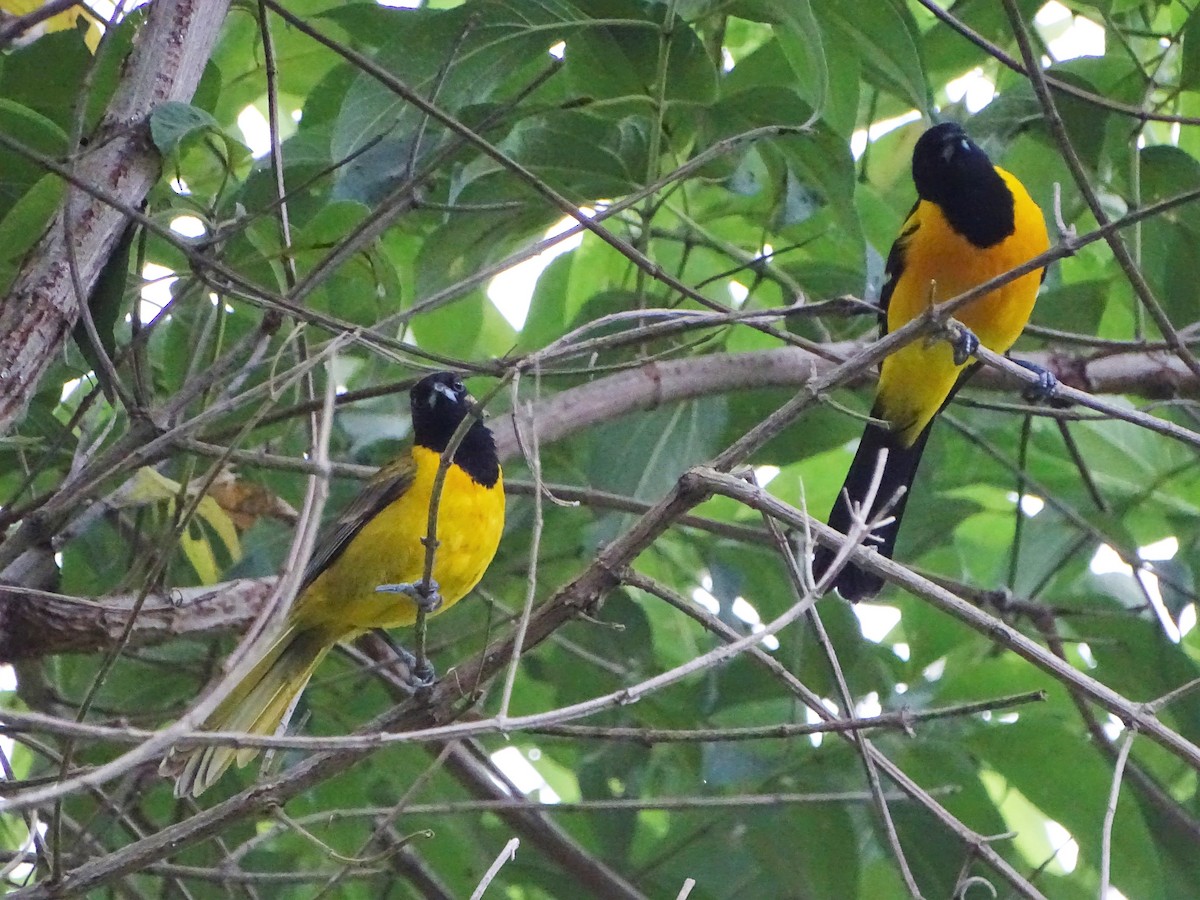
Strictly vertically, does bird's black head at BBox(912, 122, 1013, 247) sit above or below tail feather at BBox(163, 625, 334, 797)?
above

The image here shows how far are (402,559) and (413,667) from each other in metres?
0.75

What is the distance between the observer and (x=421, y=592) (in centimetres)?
213

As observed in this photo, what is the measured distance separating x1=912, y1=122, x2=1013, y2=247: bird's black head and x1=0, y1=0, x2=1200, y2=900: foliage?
139 mm

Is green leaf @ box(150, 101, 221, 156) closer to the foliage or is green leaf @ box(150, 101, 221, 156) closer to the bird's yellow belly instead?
the foliage

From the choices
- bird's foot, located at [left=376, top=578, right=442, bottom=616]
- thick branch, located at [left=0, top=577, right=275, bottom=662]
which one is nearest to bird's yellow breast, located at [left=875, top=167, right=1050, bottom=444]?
bird's foot, located at [left=376, top=578, right=442, bottom=616]

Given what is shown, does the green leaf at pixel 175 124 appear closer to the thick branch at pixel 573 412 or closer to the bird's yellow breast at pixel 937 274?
the thick branch at pixel 573 412

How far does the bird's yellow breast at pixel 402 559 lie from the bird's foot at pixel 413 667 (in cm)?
10

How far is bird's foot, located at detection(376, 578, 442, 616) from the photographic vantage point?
2079mm

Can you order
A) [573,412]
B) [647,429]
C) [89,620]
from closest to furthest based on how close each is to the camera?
[89,620]
[573,412]
[647,429]

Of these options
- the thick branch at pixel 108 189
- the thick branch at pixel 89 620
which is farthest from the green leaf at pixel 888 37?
the thick branch at pixel 89 620

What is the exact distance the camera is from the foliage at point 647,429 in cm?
281

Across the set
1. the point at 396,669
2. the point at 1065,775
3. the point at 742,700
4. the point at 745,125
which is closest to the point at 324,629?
the point at 396,669

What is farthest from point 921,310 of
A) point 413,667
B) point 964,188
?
point 413,667

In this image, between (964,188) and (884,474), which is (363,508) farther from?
(964,188)
